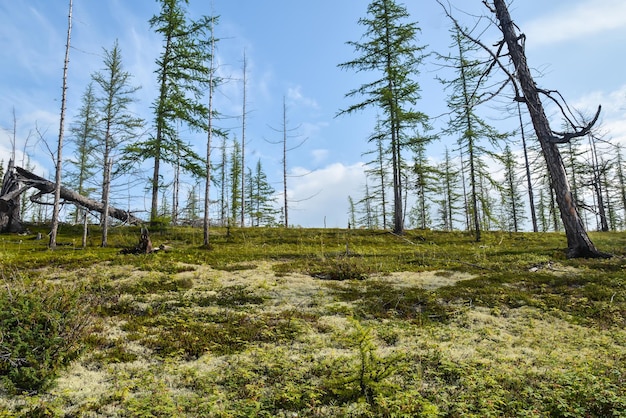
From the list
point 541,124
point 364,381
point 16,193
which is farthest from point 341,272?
point 16,193

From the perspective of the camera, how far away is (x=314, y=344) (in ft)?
Answer: 17.6

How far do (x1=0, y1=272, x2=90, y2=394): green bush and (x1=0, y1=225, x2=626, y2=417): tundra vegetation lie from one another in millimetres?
23

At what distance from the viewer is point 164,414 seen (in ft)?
11.4

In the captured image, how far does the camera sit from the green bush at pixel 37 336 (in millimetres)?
3961

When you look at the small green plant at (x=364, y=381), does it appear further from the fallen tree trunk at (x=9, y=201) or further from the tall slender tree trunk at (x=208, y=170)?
the fallen tree trunk at (x=9, y=201)

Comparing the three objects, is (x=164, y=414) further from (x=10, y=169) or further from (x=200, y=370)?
(x=10, y=169)

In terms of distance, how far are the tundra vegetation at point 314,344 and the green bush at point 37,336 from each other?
2cm

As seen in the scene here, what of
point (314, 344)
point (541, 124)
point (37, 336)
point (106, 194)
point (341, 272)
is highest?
point (541, 124)

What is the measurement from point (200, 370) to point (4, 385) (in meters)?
2.12

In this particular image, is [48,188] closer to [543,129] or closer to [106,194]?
[106,194]

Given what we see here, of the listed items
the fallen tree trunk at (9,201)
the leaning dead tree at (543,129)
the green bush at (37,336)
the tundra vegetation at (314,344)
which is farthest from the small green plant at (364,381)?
the fallen tree trunk at (9,201)

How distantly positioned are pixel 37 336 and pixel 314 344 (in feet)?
12.5

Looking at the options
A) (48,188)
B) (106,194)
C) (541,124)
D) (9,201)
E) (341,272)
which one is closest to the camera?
(341,272)

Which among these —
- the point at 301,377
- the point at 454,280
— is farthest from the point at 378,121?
the point at 301,377
